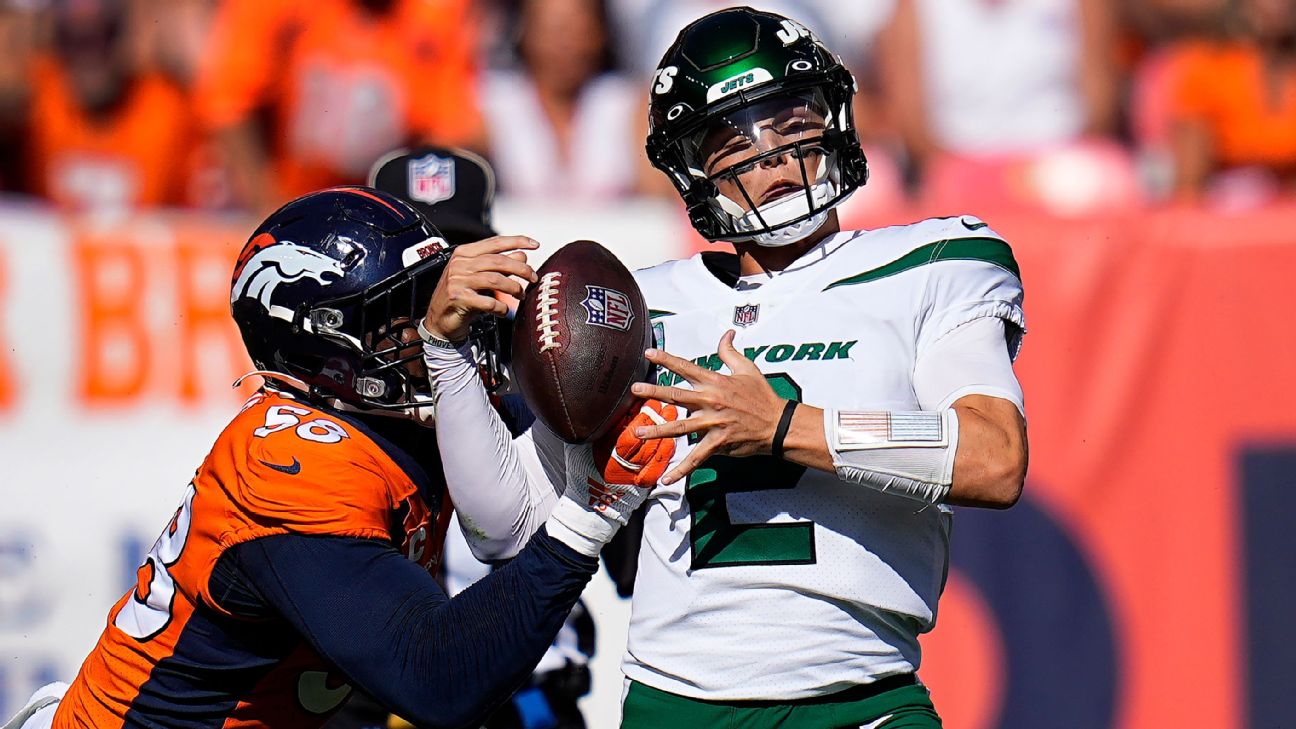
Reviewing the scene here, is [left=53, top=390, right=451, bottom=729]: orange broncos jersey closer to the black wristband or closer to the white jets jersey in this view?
the white jets jersey

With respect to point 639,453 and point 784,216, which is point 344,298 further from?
point 784,216

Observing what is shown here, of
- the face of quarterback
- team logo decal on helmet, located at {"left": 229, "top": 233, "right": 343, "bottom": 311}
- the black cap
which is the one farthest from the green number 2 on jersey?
the black cap

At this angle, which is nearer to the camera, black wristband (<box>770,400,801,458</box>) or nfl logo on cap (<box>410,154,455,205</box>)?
black wristband (<box>770,400,801,458</box>)

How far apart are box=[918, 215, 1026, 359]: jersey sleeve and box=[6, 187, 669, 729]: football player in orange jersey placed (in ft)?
1.90

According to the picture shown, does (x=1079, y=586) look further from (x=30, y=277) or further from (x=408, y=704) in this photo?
(x=30, y=277)

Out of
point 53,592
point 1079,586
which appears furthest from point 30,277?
point 1079,586

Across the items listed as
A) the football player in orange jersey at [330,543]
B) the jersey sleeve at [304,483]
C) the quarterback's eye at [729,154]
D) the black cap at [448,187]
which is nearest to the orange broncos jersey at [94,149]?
the black cap at [448,187]

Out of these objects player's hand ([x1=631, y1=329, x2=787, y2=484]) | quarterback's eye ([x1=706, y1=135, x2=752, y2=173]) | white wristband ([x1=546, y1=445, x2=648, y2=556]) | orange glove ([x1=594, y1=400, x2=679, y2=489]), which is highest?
quarterback's eye ([x1=706, y1=135, x2=752, y2=173])

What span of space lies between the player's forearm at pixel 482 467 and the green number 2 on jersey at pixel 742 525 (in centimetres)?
34

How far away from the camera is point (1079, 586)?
15.5 feet

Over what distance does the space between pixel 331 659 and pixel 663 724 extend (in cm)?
63

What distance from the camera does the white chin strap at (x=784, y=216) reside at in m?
2.84

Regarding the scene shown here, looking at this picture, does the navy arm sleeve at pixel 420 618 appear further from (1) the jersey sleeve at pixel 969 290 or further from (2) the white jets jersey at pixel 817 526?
(1) the jersey sleeve at pixel 969 290

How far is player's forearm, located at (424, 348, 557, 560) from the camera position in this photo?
275cm
